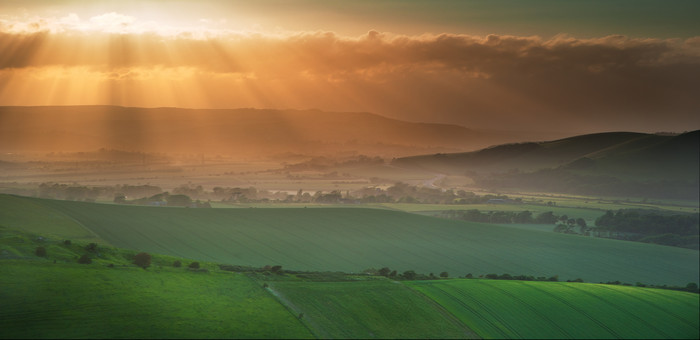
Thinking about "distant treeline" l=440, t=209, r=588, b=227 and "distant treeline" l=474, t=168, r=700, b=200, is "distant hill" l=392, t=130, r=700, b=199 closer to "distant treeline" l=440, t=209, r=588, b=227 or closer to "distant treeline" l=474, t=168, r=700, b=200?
"distant treeline" l=474, t=168, r=700, b=200

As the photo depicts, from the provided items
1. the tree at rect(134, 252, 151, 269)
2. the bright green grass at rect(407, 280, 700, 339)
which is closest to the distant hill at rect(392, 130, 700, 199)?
the bright green grass at rect(407, 280, 700, 339)

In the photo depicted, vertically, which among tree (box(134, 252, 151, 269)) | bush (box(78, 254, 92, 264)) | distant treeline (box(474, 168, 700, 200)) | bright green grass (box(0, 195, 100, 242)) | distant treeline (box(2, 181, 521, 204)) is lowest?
tree (box(134, 252, 151, 269))

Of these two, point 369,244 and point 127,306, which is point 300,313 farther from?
point 369,244

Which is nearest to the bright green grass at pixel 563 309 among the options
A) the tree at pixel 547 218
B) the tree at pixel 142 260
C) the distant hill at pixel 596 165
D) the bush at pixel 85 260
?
the tree at pixel 142 260

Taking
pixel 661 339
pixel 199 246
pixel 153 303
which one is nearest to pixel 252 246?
pixel 199 246

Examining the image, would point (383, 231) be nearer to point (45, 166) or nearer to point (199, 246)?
point (199, 246)

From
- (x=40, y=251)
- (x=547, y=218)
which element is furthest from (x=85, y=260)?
(x=547, y=218)

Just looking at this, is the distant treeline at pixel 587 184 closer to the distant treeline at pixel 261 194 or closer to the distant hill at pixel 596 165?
the distant hill at pixel 596 165
